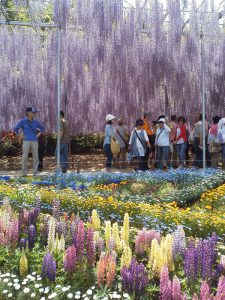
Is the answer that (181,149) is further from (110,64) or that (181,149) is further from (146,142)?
(110,64)

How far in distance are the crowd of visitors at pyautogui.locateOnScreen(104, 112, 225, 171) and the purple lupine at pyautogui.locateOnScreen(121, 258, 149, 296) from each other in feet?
28.1

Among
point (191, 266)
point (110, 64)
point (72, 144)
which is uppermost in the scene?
point (110, 64)

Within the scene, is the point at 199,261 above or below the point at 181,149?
below

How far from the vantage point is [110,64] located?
1584 centimetres

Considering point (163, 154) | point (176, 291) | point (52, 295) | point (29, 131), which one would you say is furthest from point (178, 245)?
point (163, 154)

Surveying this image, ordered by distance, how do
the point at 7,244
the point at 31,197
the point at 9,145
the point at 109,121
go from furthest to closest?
the point at 9,145
the point at 109,121
the point at 31,197
the point at 7,244

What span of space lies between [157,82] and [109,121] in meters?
2.80

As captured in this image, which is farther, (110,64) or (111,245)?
(110,64)

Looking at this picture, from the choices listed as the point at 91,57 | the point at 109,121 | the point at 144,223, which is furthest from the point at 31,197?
the point at 91,57

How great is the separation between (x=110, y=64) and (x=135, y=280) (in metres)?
12.7

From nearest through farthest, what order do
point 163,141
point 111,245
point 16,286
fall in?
point 16,286, point 111,245, point 163,141

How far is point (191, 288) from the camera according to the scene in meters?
3.73

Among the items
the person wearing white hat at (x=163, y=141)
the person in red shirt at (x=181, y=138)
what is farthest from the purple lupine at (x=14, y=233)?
the person in red shirt at (x=181, y=138)

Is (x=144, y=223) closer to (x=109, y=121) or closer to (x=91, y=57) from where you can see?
(x=109, y=121)
